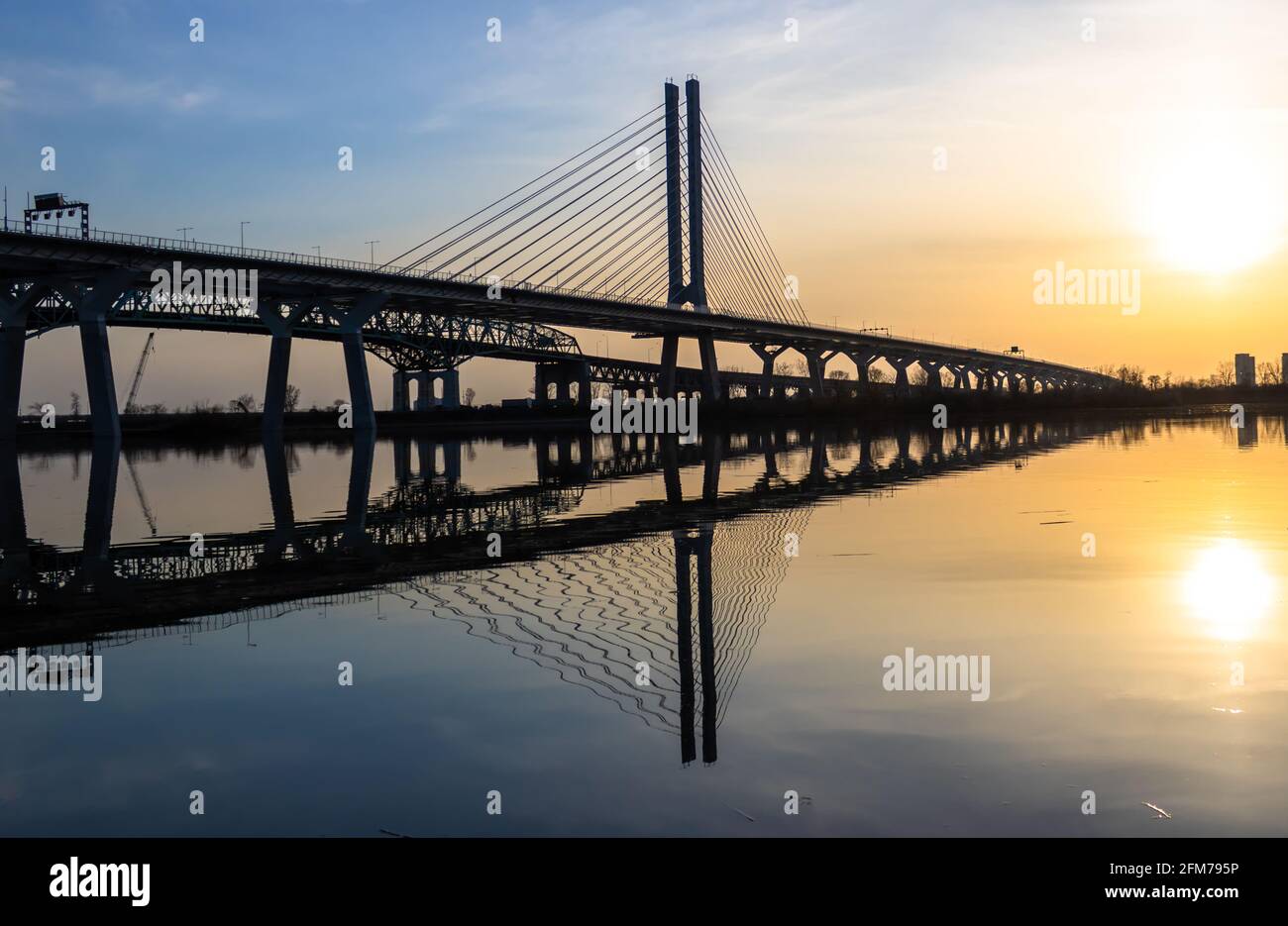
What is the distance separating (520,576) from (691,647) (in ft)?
21.3

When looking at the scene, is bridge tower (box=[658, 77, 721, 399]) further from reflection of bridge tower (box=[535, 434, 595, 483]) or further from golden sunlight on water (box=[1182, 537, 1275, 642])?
golden sunlight on water (box=[1182, 537, 1275, 642])

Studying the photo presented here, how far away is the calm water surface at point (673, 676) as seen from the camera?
26.0 ft

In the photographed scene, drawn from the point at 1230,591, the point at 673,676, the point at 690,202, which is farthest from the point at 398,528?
the point at 690,202

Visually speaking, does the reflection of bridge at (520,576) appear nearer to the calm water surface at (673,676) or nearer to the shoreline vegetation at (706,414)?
the calm water surface at (673,676)

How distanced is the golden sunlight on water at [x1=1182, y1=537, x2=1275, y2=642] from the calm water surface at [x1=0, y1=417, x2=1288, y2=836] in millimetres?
Answer: 75

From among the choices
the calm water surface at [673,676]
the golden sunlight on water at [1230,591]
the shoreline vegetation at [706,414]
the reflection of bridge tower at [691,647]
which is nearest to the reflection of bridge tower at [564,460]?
the calm water surface at [673,676]

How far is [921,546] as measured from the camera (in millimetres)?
20719

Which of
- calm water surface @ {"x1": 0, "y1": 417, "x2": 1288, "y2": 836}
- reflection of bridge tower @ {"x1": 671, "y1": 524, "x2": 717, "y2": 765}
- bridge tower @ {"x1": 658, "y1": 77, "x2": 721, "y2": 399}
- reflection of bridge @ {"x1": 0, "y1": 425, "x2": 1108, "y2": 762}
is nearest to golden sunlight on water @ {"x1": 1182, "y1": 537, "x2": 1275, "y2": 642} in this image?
calm water surface @ {"x1": 0, "y1": 417, "x2": 1288, "y2": 836}

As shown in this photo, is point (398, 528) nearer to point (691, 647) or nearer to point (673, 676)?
point (691, 647)

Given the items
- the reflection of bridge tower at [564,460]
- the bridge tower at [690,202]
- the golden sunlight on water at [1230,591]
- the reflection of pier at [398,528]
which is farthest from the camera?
the bridge tower at [690,202]

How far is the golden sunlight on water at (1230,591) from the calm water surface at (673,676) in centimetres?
8

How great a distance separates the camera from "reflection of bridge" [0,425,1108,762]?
12.4m
